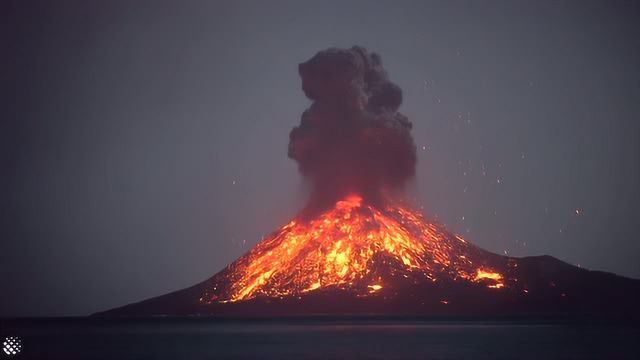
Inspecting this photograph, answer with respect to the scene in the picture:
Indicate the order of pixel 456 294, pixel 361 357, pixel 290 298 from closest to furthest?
pixel 361 357
pixel 290 298
pixel 456 294

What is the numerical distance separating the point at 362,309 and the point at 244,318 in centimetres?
2821

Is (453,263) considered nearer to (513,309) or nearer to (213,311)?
(513,309)

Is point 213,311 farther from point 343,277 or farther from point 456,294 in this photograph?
point 456,294

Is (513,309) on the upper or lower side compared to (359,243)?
lower

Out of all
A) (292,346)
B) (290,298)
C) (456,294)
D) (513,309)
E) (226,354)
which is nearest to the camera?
(226,354)

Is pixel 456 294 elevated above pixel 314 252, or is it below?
below

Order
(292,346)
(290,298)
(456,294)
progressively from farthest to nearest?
(456,294) < (290,298) < (292,346)

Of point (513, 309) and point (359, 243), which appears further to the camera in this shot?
point (513, 309)

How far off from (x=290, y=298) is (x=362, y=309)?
15.4m

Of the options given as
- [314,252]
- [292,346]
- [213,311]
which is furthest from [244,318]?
[292,346]

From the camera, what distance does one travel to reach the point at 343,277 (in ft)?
591

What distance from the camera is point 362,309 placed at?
17250 centimetres

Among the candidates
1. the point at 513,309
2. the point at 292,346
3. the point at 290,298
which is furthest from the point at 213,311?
the point at 292,346

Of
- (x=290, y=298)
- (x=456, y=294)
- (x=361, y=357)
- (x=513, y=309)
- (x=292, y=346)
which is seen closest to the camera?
(x=361, y=357)
